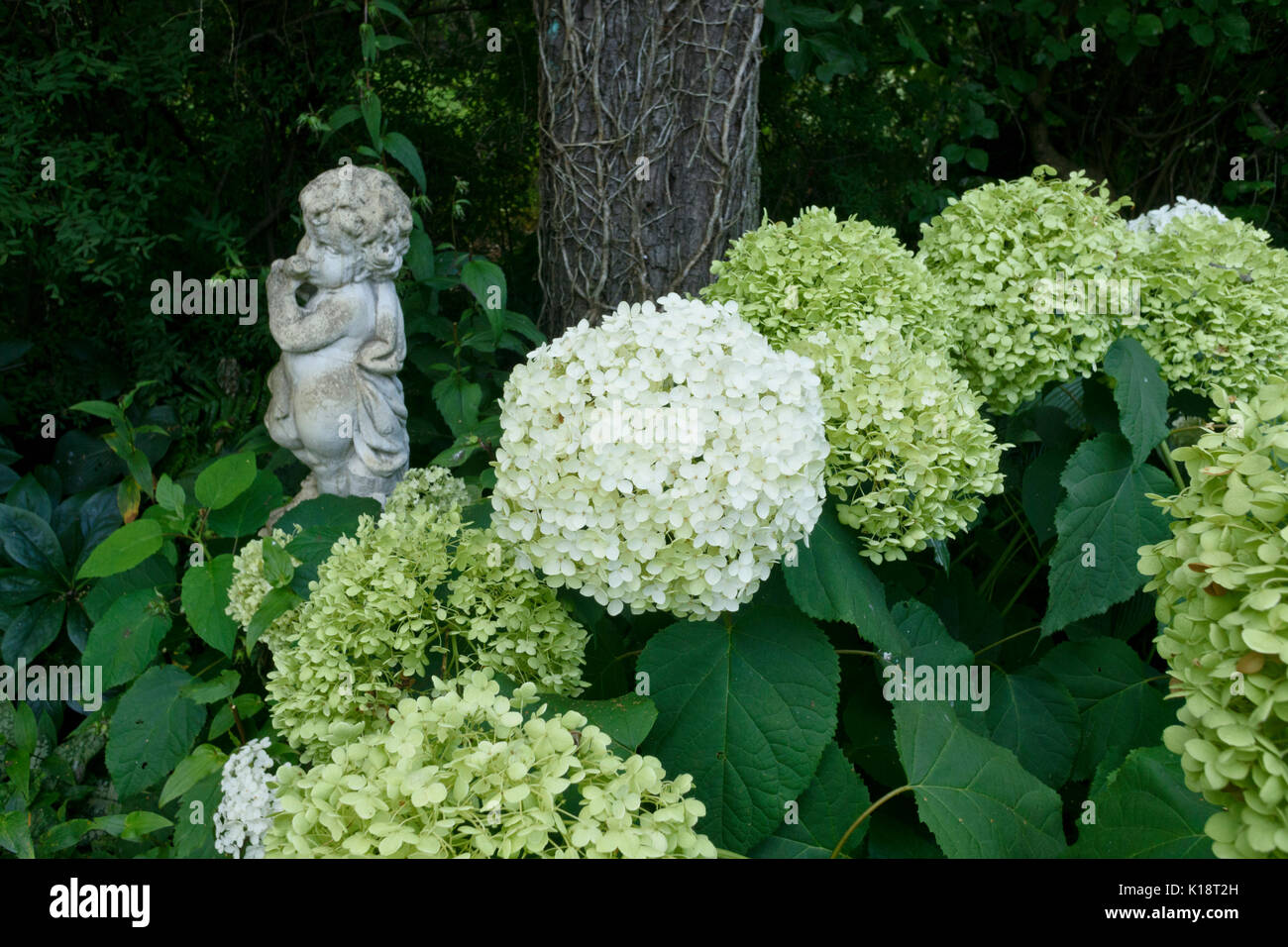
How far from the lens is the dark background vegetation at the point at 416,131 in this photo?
3.25 meters

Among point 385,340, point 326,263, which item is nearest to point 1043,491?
point 385,340

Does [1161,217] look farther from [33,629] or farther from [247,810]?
[33,629]

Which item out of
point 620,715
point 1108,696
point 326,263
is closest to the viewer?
point 620,715

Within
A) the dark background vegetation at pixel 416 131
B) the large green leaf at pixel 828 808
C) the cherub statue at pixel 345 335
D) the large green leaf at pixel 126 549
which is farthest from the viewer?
the dark background vegetation at pixel 416 131

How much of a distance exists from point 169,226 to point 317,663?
271 cm

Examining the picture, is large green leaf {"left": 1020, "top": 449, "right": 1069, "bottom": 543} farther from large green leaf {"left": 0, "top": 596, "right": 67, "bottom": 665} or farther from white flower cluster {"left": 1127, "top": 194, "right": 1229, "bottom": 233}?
large green leaf {"left": 0, "top": 596, "right": 67, "bottom": 665}

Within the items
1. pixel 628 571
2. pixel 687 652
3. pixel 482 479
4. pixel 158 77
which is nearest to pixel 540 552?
pixel 628 571

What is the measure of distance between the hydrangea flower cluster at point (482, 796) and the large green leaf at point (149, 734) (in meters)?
0.84

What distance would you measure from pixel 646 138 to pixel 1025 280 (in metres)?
1.25

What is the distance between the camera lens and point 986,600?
2.16m

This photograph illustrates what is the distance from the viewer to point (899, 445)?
5.16 feet

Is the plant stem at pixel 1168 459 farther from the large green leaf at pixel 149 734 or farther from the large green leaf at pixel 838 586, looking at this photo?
the large green leaf at pixel 149 734

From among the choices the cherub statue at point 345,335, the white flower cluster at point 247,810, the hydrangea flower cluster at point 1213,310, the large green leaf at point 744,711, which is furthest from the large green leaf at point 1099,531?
the cherub statue at point 345,335

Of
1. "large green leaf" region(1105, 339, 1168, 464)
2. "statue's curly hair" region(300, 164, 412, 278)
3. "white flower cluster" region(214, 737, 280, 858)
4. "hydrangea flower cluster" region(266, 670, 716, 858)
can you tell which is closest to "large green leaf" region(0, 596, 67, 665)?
"statue's curly hair" region(300, 164, 412, 278)
